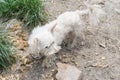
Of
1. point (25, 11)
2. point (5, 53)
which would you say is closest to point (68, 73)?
point (5, 53)

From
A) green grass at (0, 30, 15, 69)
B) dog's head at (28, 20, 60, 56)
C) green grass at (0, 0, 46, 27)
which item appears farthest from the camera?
green grass at (0, 0, 46, 27)

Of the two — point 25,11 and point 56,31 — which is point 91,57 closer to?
point 56,31

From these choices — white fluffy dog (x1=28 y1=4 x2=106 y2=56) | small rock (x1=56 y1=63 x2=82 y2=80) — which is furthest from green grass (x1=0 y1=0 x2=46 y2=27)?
small rock (x1=56 y1=63 x2=82 y2=80)

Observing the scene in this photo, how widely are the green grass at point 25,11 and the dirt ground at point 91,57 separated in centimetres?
29

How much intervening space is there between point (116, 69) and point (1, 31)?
1585mm

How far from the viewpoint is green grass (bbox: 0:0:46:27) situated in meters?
4.59

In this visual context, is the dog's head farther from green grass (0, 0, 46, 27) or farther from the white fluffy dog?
green grass (0, 0, 46, 27)

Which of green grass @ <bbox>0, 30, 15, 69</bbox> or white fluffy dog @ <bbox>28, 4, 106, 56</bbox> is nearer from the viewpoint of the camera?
white fluffy dog @ <bbox>28, 4, 106, 56</bbox>

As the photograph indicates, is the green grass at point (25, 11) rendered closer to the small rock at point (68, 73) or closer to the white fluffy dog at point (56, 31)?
the white fluffy dog at point (56, 31)

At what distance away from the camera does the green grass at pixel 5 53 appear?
4.00 meters

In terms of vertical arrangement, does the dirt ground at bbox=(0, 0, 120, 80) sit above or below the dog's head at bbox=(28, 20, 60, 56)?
below

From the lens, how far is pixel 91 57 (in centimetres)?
425

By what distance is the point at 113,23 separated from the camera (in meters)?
4.85

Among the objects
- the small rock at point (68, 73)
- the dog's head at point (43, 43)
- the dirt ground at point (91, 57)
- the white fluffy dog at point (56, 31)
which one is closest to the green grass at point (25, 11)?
the dirt ground at point (91, 57)
